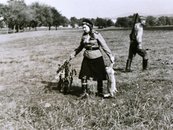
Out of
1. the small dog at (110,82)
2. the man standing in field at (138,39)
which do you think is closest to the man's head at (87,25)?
the small dog at (110,82)

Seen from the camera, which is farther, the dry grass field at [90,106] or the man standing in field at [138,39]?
the man standing in field at [138,39]

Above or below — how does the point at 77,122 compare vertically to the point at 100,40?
below

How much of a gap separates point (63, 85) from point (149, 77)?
3203 millimetres

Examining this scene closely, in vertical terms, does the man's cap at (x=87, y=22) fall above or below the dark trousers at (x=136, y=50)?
above

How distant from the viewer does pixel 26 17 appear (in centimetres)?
9519

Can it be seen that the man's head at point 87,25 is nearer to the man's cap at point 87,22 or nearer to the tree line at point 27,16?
the man's cap at point 87,22

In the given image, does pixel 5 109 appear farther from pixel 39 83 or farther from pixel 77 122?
pixel 39 83

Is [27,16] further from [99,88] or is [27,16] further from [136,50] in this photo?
[99,88]

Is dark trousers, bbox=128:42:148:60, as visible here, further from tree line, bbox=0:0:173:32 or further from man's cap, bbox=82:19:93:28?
tree line, bbox=0:0:173:32

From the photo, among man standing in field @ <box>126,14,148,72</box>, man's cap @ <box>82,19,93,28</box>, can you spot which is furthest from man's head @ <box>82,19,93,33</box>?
man standing in field @ <box>126,14,148,72</box>

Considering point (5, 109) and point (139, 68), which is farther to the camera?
point (139, 68)

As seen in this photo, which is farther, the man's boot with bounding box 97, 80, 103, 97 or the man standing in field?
the man standing in field

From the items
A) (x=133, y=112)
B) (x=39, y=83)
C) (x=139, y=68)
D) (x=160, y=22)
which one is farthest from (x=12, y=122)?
(x=160, y=22)

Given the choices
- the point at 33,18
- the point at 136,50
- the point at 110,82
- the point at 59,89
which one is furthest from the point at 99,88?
the point at 33,18
